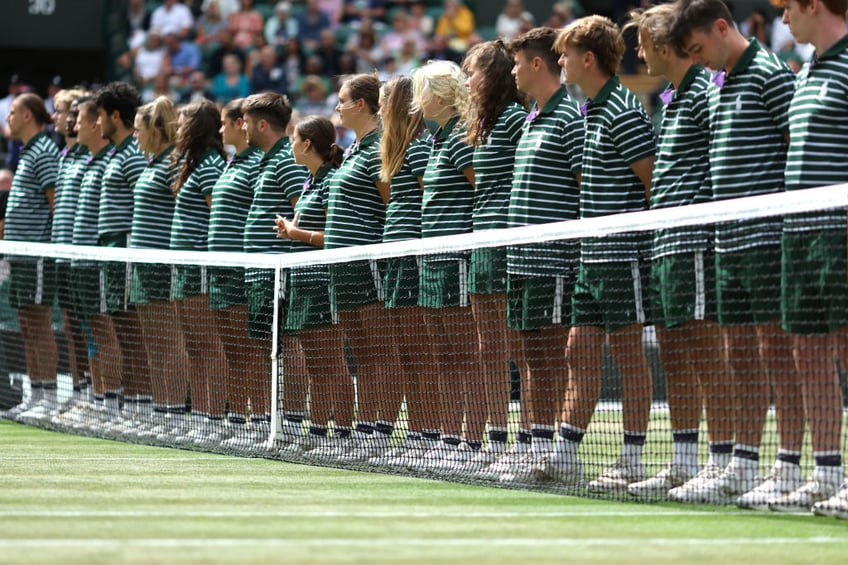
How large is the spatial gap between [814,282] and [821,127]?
25.1 inches

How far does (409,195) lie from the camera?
876cm

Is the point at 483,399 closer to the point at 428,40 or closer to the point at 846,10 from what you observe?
the point at 846,10

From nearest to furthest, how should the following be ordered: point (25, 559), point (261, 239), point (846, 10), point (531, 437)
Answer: point (25, 559) < point (846, 10) < point (531, 437) < point (261, 239)

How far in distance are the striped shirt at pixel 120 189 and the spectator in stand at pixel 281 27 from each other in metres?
10.5

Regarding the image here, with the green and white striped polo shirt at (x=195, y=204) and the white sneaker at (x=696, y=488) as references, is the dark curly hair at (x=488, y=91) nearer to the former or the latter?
the white sneaker at (x=696, y=488)

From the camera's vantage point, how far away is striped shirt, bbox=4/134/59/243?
1259 cm

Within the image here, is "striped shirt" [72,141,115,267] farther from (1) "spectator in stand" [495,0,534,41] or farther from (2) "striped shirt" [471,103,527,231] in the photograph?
(1) "spectator in stand" [495,0,534,41]

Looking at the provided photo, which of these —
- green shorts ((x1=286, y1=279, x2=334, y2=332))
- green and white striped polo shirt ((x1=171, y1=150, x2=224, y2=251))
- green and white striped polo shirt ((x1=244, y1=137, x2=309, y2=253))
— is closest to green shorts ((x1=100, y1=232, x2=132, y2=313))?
green and white striped polo shirt ((x1=171, y1=150, x2=224, y2=251))

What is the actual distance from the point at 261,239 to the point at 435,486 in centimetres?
324

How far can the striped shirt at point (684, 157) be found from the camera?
6.71 metres

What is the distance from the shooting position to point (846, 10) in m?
6.34

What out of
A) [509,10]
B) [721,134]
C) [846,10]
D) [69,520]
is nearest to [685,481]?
[721,134]

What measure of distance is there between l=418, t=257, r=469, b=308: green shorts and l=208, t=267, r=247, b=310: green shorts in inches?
76.7

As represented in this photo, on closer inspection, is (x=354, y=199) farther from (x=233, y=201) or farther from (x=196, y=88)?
(x=196, y=88)
